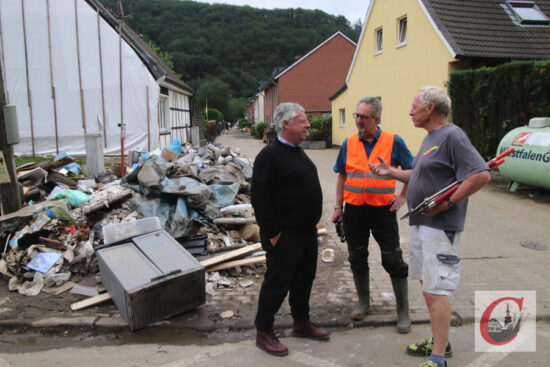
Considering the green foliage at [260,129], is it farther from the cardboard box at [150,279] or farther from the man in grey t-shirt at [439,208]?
the man in grey t-shirt at [439,208]

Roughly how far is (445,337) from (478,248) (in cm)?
334

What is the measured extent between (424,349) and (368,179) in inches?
53.8

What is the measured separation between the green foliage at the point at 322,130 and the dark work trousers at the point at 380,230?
19.5 metres

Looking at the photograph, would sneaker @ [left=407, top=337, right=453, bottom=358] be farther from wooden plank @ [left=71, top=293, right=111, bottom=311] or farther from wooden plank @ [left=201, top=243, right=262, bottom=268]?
wooden plank @ [left=71, top=293, right=111, bottom=311]

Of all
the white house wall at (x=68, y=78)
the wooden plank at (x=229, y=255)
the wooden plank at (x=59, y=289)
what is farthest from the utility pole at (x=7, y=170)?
the white house wall at (x=68, y=78)

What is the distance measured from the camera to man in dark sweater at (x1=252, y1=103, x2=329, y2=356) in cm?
290

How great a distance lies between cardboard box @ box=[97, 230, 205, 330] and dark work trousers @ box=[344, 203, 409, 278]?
1.47 metres

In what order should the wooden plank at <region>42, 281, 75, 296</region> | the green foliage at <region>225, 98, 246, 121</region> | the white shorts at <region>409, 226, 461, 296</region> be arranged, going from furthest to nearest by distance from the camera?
the green foliage at <region>225, 98, 246, 121</region> < the wooden plank at <region>42, 281, 75, 296</region> < the white shorts at <region>409, 226, 461, 296</region>

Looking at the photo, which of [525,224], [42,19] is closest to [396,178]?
[525,224]

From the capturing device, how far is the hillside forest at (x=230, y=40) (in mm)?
64875

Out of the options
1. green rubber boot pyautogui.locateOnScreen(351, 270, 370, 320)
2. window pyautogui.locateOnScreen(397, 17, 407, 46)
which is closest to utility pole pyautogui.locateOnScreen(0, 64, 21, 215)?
green rubber boot pyautogui.locateOnScreen(351, 270, 370, 320)

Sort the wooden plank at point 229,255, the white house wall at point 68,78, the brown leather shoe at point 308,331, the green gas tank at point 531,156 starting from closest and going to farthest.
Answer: the brown leather shoe at point 308,331, the wooden plank at point 229,255, the green gas tank at point 531,156, the white house wall at point 68,78

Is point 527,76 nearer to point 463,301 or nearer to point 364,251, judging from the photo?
point 463,301

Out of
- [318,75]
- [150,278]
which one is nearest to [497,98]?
[150,278]
